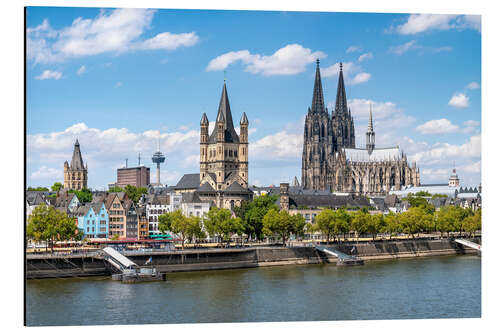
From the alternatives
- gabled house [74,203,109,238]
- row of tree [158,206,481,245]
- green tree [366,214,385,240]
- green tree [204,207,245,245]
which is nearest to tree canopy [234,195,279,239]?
row of tree [158,206,481,245]

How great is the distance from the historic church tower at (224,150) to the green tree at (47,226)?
39.8 metres

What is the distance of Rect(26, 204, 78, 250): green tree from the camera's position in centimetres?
5753

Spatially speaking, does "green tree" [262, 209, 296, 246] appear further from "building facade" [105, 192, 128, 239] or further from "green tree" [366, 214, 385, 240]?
"building facade" [105, 192, 128, 239]

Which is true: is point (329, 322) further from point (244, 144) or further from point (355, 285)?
point (244, 144)

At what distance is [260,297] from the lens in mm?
42969

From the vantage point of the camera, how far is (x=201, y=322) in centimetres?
3569

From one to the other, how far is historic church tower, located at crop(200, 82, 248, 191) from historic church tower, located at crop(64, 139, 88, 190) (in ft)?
112

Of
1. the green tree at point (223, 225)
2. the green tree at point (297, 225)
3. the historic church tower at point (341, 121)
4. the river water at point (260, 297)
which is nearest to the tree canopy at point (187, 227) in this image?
the green tree at point (223, 225)

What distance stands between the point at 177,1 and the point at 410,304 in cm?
1883

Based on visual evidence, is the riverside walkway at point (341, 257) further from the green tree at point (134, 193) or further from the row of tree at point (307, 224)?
the green tree at point (134, 193)

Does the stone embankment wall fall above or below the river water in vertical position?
above

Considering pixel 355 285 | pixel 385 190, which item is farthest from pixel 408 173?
pixel 355 285

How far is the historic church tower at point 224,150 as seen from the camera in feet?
331
